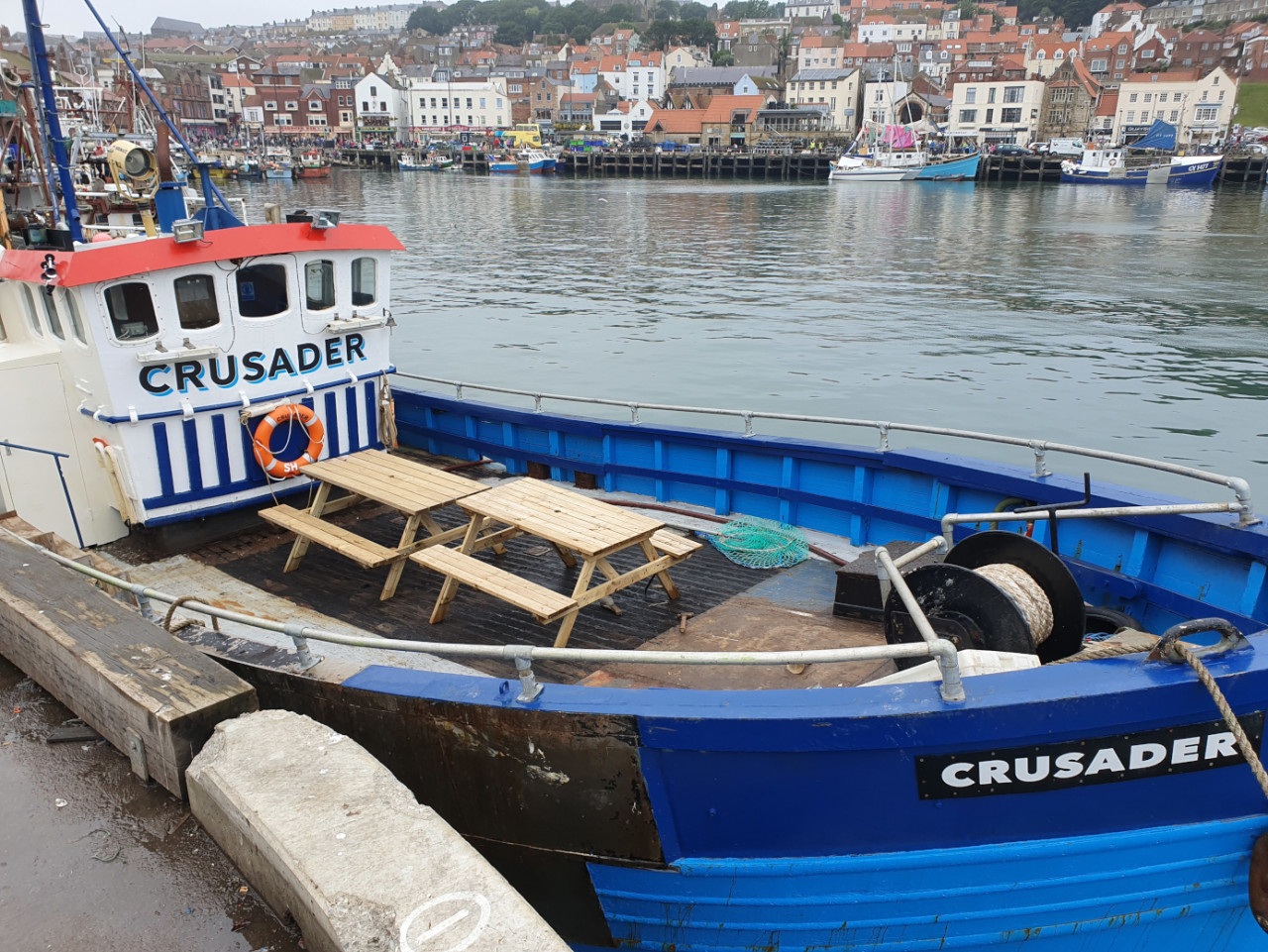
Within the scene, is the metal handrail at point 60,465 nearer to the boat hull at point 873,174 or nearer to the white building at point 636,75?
the boat hull at point 873,174

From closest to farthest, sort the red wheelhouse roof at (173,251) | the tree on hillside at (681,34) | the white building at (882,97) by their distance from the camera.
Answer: the red wheelhouse roof at (173,251) < the white building at (882,97) < the tree on hillside at (681,34)

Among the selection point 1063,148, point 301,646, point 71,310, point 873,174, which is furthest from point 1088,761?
point 1063,148

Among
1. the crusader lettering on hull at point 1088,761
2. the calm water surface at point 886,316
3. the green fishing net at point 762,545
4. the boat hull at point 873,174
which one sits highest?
the crusader lettering on hull at point 1088,761

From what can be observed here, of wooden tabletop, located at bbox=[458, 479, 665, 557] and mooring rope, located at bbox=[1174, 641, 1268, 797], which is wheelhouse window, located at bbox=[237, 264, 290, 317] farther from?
mooring rope, located at bbox=[1174, 641, 1268, 797]

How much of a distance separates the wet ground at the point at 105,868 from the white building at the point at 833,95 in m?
129

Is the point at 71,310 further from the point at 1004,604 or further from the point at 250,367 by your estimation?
the point at 1004,604

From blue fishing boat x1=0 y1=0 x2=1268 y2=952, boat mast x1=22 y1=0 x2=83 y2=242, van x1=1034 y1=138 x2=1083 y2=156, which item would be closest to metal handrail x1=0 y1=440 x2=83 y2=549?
blue fishing boat x1=0 y1=0 x2=1268 y2=952

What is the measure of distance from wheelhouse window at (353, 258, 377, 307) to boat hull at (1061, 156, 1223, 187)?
8770 cm

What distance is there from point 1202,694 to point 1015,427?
1508cm

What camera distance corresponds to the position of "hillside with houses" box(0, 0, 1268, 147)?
109 m

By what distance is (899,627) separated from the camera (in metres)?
4.81

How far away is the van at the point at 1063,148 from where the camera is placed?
9644cm

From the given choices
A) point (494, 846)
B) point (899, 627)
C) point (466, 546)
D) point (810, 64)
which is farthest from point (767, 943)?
point (810, 64)

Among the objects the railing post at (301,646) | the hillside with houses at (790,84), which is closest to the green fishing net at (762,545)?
the railing post at (301,646)
